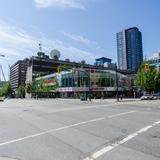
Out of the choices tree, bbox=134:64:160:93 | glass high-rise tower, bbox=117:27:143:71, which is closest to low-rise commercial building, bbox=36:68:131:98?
tree, bbox=134:64:160:93

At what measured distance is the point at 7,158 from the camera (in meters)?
8.55

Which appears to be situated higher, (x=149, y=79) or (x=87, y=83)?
(x=87, y=83)

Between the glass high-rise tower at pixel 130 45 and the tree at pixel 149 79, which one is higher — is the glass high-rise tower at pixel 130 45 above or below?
above

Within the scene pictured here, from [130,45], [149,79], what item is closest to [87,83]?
[149,79]

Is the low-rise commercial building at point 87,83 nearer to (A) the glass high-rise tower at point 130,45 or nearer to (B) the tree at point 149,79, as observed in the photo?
(B) the tree at point 149,79

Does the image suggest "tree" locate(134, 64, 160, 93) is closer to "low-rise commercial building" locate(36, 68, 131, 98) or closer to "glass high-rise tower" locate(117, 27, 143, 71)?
"low-rise commercial building" locate(36, 68, 131, 98)

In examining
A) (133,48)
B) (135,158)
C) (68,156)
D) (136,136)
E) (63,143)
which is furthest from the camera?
(133,48)

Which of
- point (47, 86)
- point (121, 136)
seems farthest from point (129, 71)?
point (121, 136)

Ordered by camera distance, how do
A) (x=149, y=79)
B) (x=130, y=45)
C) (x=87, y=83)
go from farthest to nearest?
(x=130, y=45) < (x=87, y=83) < (x=149, y=79)

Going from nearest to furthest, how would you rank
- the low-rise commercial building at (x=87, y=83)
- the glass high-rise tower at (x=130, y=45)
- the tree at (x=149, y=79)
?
1. the tree at (x=149, y=79)
2. the low-rise commercial building at (x=87, y=83)
3. the glass high-rise tower at (x=130, y=45)

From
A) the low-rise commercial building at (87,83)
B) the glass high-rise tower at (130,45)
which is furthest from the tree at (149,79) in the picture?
the glass high-rise tower at (130,45)

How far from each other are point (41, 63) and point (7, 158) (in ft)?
551

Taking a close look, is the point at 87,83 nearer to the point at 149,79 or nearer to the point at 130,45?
the point at 149,79

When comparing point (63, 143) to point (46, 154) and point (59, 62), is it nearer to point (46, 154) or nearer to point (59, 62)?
point (46, 154)
